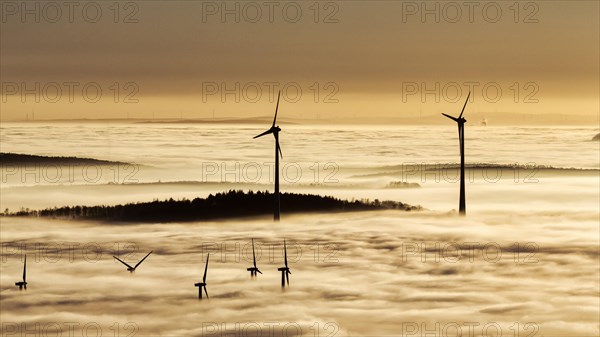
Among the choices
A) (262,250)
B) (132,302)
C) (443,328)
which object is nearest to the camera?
(443,328)

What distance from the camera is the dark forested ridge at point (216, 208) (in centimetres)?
16238

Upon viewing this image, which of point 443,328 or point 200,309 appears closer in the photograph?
point 443,328

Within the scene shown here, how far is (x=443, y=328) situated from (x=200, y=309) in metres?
34.1

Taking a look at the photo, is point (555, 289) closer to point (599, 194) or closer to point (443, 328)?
point (443, 328)

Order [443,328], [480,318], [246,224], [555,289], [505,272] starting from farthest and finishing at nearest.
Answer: [246,224], [505,272], [555,289], [480,318], [443,328]

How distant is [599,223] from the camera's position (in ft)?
512

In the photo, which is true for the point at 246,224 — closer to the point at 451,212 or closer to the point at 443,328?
the point at 451,212

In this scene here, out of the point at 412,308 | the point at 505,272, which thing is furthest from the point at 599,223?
the point at 412,308

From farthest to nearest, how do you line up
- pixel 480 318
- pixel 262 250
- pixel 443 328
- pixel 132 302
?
pixel 262 250 < pixel 132 302 < pixel 480 318 < pixel 443 328

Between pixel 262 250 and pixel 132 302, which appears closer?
pixel 132 302

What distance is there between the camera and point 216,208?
165 metres

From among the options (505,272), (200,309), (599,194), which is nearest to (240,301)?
(200,309)

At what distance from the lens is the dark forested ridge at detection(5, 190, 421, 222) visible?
16238 cm

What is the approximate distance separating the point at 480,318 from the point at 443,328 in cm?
2691
